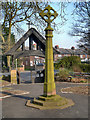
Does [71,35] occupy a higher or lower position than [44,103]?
higher

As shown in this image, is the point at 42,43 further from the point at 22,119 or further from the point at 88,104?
the point at 22,119

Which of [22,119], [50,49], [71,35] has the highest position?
[71,35]

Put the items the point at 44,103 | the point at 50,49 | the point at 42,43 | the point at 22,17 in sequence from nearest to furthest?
the point at 44,103
the point at 50,49
the point at 42,43
the point at 22,17

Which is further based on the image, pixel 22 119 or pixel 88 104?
pixel 88 104

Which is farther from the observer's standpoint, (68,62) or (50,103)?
(68,62)

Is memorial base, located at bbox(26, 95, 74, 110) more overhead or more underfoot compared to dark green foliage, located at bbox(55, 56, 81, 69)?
more underfoot

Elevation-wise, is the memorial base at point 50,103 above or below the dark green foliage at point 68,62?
below

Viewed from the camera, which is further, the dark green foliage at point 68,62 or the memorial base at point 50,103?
the dark green foliage at point 68,62

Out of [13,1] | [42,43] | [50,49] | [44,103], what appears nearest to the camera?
[44,103]

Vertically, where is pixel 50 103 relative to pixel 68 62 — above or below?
below

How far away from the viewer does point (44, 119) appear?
6281 millimetres

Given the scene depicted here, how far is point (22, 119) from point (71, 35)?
1809 centimetres

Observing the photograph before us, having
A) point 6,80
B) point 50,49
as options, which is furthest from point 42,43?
point 50,49

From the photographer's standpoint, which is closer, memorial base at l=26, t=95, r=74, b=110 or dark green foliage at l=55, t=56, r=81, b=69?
memorial base at l=26, t=95, r=74, b=110
